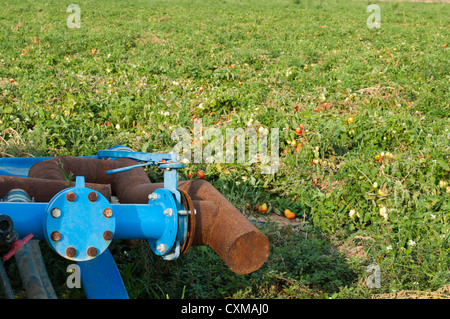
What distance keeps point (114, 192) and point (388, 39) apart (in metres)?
9.74

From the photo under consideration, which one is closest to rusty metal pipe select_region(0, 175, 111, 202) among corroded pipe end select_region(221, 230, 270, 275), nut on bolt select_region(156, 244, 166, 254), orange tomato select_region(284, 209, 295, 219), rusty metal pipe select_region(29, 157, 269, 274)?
rusty metal pipe select_region(29, 157, 269, 274)

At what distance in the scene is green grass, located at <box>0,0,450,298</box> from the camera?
2.70m

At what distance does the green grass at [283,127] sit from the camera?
2.70 metres

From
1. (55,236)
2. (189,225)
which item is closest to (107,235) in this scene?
(55,236)

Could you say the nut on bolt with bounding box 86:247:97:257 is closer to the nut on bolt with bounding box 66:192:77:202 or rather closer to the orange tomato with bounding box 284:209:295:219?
the nut on bolt with bounding box 66:192:77:202

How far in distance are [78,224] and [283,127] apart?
3386 mm

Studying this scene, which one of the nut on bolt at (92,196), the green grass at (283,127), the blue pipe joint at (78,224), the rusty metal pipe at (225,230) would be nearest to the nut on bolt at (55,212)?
the blue pipe joint at (78,224)

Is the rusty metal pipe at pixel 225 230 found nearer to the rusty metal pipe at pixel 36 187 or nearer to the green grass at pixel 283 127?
the rusty metal pipe at pixel 36 187

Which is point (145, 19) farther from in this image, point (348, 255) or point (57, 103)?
point (348, 255)

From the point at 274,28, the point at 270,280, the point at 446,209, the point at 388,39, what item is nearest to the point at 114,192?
the point at 270,280

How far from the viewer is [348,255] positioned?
3082 millimetres

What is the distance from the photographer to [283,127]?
4590 millimetres

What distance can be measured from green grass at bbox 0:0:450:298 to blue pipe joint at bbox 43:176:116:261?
872mm
